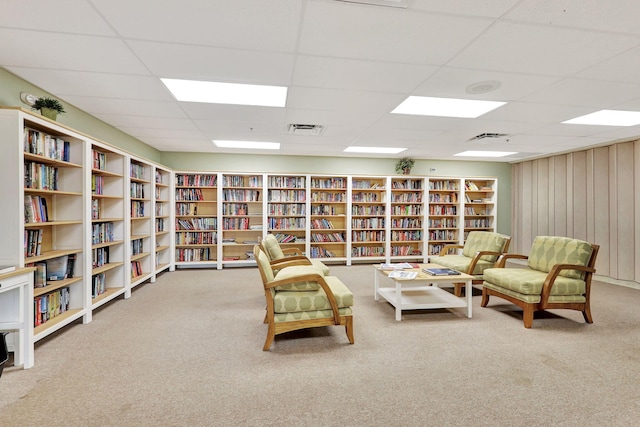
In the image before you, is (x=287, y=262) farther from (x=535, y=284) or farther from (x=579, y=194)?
(x=579, y=194)

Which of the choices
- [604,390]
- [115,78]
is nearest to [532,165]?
[604,390]

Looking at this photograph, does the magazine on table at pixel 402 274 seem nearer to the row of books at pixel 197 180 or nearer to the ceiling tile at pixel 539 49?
the ceiling tile at pixel 539 49

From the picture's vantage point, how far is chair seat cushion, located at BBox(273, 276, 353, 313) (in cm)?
257

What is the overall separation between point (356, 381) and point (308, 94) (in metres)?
2.62

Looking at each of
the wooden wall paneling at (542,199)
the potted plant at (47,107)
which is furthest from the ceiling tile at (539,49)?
the wooden wall paneling at (542,199)

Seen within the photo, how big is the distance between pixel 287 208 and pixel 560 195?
221 inches

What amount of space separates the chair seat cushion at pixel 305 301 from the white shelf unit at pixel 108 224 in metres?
2.36

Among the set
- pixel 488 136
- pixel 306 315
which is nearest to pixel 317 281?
pixel 306 315

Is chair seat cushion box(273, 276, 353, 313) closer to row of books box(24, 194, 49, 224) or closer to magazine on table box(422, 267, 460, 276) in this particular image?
magazine on table box(422, 267, 460, 276)

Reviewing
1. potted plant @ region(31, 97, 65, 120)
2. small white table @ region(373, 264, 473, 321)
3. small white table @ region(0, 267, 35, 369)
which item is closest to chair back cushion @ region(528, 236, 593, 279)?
small white table @ region(373, 264, 473, 321)

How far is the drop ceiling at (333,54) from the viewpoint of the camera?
68.3 inches

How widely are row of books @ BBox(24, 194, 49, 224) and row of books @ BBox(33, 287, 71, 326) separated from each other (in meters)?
0.72

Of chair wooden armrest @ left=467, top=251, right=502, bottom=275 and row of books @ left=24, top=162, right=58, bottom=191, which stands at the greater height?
row of books @ left=24, top=162, right=58, bottom=191

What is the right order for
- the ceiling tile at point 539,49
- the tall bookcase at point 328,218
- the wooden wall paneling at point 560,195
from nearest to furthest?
the ceiling tile at point 539,49 → the wooden wall paneling at point 560,195 → the tall bookcase at point 328,218
